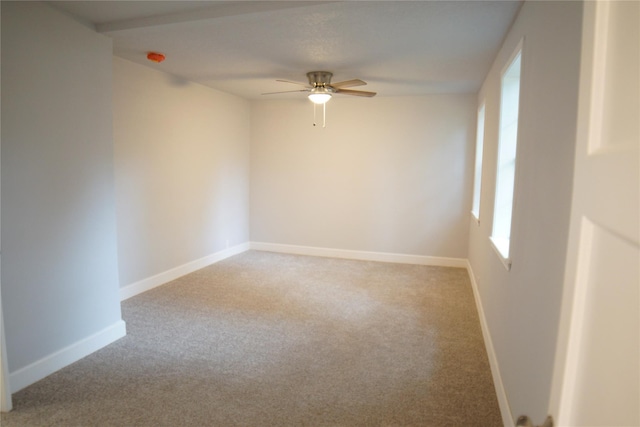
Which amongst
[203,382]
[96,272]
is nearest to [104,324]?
[96,272]

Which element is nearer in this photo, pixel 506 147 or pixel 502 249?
pixel 502 249

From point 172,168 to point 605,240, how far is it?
4.50 meters

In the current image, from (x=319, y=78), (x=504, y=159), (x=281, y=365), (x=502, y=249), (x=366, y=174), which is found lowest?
(x=281, y=365)

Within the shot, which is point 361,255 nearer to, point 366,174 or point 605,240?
point 366,174

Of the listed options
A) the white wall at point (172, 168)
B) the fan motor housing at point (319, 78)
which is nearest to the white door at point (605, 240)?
the fan motor housing at point (319, 78)

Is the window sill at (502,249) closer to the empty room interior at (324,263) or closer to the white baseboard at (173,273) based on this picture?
the empty room interior at (324,263)

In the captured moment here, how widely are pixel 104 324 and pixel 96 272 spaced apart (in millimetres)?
422

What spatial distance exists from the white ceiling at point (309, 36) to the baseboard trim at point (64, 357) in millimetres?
2252

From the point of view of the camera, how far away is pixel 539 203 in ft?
5.44

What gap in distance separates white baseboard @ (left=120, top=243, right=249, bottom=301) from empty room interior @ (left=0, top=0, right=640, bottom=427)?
0.13ft

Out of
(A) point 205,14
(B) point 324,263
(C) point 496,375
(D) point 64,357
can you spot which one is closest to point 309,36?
(A) point 205,14

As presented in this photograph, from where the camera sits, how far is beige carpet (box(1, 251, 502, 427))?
211 centimetres

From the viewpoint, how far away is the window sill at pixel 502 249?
7.45 ft

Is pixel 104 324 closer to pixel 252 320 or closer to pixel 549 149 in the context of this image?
pixel 252 320
